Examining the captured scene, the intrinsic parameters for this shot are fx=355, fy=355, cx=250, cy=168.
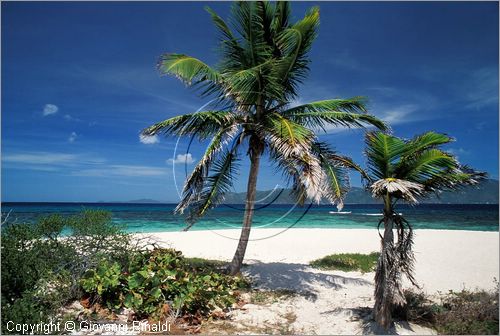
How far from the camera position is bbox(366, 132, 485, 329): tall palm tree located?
6289 mm

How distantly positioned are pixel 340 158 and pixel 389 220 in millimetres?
1563

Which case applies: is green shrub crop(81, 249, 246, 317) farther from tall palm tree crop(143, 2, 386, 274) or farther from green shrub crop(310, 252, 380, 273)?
green shrub crop(310, 252, 380, 273)

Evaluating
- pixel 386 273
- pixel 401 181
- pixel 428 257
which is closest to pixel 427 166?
pixel 401 181

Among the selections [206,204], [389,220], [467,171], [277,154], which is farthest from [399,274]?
[206,204]

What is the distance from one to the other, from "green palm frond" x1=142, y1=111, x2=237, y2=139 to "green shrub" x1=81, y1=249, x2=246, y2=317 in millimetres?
3374

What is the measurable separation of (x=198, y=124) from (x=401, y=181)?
526 cm

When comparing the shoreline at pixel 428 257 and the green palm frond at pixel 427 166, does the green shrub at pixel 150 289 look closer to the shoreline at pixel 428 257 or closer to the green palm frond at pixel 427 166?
the shoreline at pixel 428 257

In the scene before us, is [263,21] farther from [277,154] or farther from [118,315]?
[118,315]

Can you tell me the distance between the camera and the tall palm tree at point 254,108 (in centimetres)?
864

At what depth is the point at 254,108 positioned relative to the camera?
9.68m

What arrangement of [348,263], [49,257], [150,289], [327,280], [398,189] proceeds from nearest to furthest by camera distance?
[398,189]
[150,289]
[49,257]
[327,280]
[348,263]

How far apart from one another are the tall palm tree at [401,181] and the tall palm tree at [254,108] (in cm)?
179

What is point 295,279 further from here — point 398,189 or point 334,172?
point 398,189

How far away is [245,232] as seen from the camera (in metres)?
9.93
